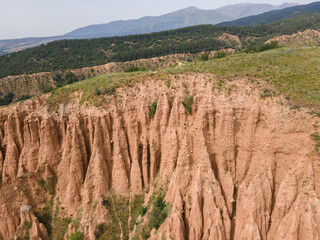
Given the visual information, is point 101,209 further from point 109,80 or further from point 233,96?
point 233,96

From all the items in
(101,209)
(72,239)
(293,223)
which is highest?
(293,223)

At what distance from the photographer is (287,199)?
1950 cm

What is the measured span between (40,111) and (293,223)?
30865 mm

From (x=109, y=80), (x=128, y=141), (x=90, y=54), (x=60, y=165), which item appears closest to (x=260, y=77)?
(x=128, y=141)

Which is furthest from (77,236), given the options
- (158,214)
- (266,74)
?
(266,74)

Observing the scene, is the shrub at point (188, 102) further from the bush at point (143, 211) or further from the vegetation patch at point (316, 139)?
the bush at point (143, 211)

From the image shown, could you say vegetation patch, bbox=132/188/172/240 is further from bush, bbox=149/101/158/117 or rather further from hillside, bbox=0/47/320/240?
bush, bbox=149/101/158/117

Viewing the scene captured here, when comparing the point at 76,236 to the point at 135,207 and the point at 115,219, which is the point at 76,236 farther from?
the point at 135,207

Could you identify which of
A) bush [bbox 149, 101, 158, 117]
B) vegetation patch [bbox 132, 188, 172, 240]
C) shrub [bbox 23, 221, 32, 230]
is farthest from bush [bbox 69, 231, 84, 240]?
bush [bbox 149, 101, 158, 117]

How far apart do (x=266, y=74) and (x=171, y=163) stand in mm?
15357

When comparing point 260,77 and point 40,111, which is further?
point 40,111

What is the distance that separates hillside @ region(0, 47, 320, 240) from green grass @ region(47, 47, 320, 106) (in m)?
0.14

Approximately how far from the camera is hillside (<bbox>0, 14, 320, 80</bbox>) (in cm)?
9956

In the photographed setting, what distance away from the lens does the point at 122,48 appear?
392 feet
